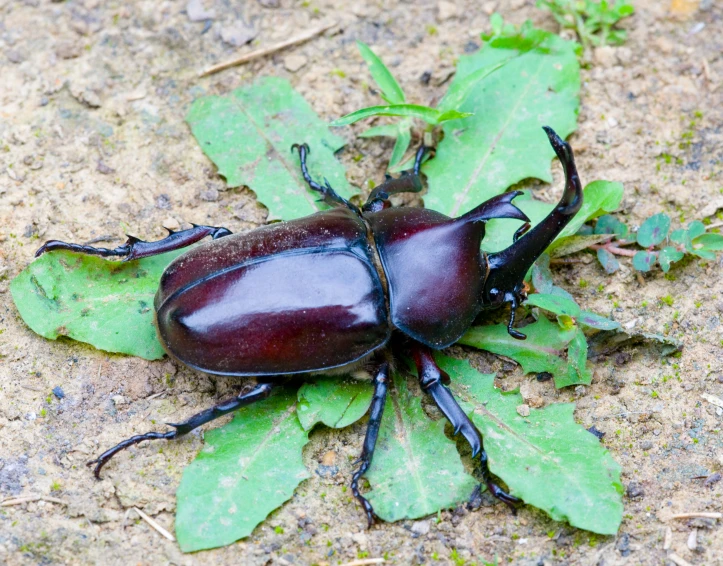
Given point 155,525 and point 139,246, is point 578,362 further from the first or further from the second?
point 139,246

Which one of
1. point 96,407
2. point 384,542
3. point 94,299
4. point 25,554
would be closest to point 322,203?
point 94,299

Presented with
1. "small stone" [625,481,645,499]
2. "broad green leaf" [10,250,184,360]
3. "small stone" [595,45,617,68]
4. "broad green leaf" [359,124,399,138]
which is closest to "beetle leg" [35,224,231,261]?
"broad green leaf" [10,250,184,360]

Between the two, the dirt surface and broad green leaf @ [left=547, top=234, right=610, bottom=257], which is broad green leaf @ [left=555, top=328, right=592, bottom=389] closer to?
the dirt surface

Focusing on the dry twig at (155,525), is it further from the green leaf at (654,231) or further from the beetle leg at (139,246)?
the green leaf at (654,231)

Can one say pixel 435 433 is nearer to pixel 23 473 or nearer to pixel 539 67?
pixel 23 473

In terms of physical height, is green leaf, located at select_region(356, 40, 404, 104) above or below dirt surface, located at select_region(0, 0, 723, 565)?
above
